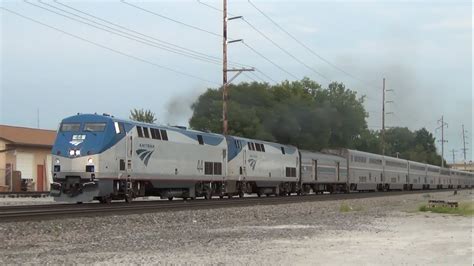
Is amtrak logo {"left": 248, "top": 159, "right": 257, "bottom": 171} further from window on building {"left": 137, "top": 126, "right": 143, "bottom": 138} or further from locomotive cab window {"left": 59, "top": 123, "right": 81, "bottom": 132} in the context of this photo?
locomotive cab window {"left": 59, "top": 123, "right": 81, "bottom": 132}

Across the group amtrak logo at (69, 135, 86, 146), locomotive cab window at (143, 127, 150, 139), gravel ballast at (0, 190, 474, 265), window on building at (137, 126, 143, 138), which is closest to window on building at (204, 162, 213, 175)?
locomotive cab window at (143, 127, 150, 139)

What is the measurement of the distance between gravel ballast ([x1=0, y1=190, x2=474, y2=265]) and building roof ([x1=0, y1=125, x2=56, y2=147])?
3030 cm

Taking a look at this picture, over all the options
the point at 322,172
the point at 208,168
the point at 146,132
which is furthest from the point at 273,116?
the point at 146,132

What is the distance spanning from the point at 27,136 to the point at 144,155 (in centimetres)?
2720

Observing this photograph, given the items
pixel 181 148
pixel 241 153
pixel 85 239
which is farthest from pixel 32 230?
pixel 241 153

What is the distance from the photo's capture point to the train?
77.5 feet

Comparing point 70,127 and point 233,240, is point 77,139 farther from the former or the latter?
point 233,240

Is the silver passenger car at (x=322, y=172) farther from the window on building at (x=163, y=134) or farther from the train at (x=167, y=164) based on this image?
the window on building at (x=163, y=134)

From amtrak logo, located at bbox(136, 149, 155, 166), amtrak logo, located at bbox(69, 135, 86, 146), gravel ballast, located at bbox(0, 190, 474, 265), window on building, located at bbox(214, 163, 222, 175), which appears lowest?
gravel ballast, located at bbox(0, 190, 474, 265)

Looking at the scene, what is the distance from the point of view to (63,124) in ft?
83.3

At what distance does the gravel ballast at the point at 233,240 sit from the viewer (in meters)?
10.5

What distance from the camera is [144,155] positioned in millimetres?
26344

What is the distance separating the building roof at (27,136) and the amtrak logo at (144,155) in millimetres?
23296

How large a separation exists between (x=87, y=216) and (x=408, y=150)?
150003mm
